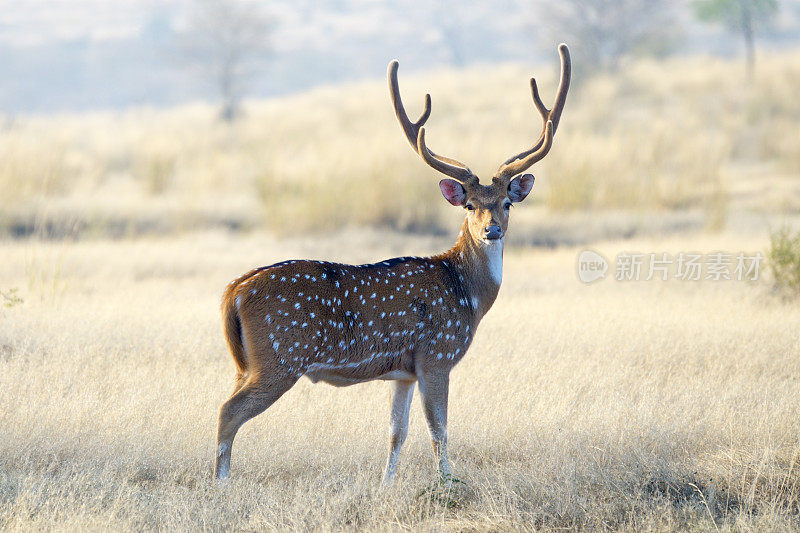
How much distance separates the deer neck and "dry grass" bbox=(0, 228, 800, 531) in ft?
3.05

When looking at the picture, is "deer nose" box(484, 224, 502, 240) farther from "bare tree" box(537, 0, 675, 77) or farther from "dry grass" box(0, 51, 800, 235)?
"bare tree" box(537, 0, 675, 77)

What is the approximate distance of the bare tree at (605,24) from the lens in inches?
1383

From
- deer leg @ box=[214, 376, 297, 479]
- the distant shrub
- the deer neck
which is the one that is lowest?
deer leg @ box=[214, 376, 297, 479]

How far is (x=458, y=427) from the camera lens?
6094 millimetres

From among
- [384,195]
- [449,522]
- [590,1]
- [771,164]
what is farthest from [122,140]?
[449,522]

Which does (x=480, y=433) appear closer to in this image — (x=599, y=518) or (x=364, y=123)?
(x=599, y=518)

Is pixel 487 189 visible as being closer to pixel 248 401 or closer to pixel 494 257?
pixel 494 257

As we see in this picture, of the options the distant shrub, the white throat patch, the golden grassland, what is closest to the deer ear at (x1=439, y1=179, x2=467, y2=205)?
the white throat patch

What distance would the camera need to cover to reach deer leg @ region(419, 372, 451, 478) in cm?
524

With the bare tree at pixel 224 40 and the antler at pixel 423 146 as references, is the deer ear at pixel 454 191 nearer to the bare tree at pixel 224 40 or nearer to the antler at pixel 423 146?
the antler at pixel 423 146

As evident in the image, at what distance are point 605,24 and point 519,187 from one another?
31.9 meters

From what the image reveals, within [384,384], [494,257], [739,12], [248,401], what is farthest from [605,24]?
[248,401]

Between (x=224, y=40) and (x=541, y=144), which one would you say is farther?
(x=224, y=40)

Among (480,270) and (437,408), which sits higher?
(480,270)
